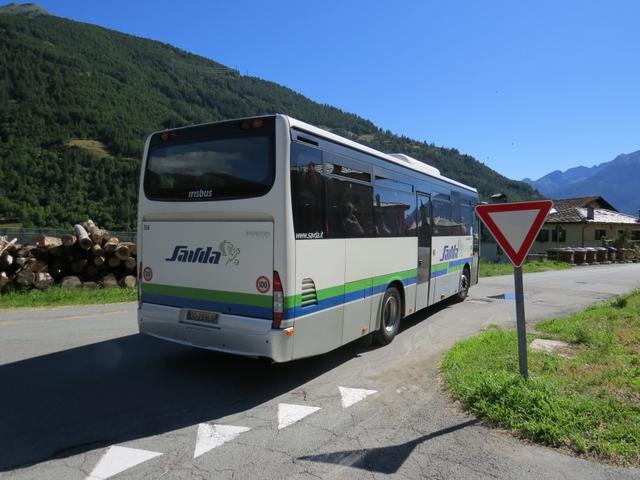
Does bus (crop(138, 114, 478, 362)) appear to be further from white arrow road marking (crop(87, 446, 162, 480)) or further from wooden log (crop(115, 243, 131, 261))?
wooden log (crop(115, 243, 131, 261))

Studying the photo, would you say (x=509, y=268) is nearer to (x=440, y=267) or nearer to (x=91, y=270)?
(x=440, y=267)

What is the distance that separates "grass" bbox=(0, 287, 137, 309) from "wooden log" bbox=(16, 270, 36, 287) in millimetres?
267

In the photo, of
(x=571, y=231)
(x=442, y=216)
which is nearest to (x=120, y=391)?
(x=442, y=216)

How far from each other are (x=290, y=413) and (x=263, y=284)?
1.40 m

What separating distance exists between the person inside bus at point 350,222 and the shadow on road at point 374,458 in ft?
10.1

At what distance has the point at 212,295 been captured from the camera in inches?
231

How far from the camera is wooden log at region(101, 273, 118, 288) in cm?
1384

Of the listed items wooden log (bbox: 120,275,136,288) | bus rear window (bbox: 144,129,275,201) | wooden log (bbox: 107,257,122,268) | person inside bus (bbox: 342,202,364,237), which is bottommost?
wooden log (bbox: 120,275,136,288)

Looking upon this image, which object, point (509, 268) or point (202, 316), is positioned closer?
point (202, 316)

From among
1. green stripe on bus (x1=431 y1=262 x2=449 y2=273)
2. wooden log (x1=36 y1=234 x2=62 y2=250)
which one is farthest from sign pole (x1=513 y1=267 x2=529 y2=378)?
wooden log (x1=36 y1=234 x2=62 y2=250)

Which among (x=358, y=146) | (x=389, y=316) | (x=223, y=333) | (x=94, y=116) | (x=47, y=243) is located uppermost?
(x=94, y=116)

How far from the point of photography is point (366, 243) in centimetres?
715

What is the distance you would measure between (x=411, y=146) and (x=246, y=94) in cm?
6684

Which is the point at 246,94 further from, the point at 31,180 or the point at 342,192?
the point at 342,192
